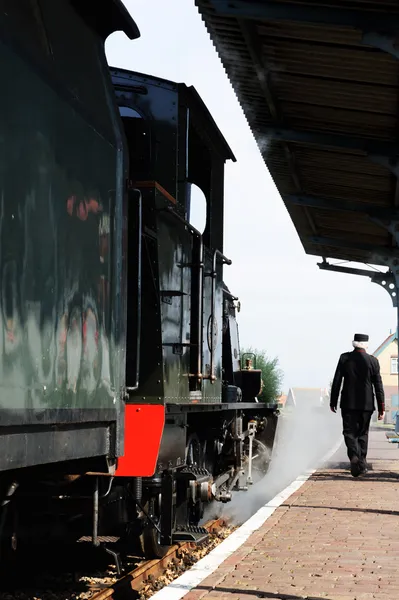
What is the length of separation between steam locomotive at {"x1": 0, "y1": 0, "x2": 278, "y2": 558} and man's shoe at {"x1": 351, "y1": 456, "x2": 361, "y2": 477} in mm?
4754

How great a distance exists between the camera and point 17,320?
4.18 meters

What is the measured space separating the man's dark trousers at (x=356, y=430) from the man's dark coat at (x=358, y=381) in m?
0.10

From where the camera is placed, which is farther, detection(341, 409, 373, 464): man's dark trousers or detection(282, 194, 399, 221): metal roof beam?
detection(341, 409, 373, 464): man's dark trousers

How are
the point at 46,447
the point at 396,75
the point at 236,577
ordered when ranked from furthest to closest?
1. the point at 396,75
2. the point at 236,577
3. the point at 46,447

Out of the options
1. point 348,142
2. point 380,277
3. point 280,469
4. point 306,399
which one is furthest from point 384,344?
point 348,142

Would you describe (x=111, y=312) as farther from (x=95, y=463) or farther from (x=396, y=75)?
(x=396, y=75)

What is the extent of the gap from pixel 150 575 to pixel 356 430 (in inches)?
266

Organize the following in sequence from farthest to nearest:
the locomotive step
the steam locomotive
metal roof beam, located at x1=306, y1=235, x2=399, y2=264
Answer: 1. metal roof beam, located at x1=306, y1=235, x2=399, y2=264
2. the locomotive step
3. the steam locomotive

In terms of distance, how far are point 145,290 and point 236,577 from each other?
2023 mm

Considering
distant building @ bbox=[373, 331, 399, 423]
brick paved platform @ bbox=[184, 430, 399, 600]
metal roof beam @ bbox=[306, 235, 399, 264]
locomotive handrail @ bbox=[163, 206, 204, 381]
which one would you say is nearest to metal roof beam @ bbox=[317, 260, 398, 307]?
metal roof beam @ bbox=[306, 235, 399, 264]

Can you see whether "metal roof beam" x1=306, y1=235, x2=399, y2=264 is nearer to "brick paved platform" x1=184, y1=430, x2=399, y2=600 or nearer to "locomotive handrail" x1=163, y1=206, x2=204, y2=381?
"brick paved platform" x1=184, y1=430, x2=399, y2=600

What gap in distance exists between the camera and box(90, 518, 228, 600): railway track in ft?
23.7

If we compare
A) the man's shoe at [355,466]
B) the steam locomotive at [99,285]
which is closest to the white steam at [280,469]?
the man's shoe at [355,466]

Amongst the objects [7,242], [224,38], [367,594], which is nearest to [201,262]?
[224,38]
